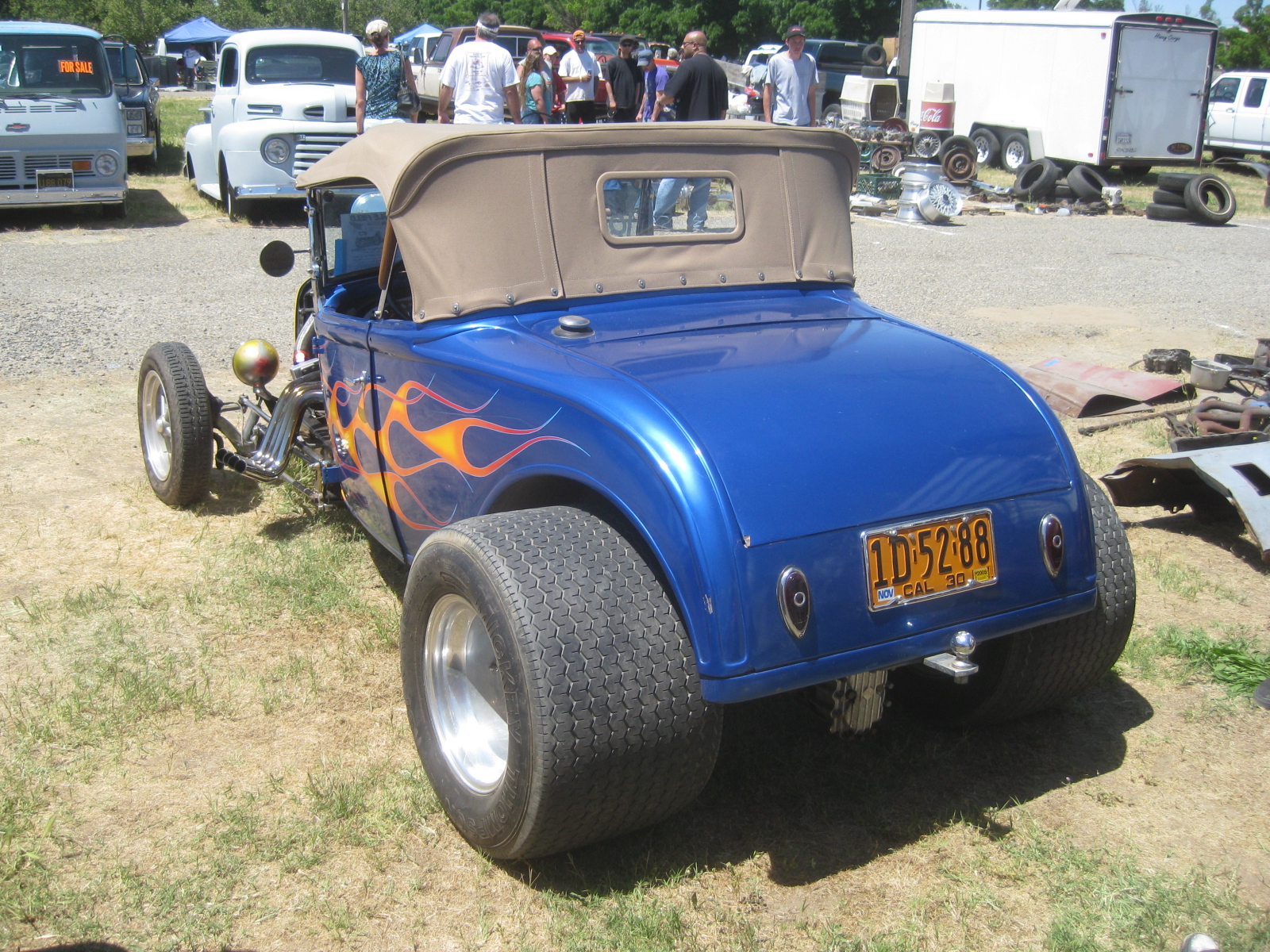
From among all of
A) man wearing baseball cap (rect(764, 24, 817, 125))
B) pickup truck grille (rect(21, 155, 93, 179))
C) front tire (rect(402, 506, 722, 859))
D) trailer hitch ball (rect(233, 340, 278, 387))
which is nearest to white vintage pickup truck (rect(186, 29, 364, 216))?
pickup truck grille (rect(21, 155, 93, 179))

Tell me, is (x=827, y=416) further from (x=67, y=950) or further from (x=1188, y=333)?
(x=1188, y=333)

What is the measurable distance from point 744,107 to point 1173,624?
65.9 ft

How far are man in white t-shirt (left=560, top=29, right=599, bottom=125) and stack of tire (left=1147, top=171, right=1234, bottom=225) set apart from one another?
8.07 metres

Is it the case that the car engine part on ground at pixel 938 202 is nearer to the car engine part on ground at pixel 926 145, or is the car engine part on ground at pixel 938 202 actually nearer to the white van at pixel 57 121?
the car engine part on ground at pixel 926 145

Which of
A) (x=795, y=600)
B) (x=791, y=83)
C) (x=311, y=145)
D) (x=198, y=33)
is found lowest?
(x=795, y=600)

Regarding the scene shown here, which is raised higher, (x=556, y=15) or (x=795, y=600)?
(x=556, y=15)

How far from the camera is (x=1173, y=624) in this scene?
399 centimetres

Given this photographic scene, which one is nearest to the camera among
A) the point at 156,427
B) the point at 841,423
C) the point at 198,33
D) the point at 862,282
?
the point at 841,423

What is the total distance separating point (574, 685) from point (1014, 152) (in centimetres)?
1935

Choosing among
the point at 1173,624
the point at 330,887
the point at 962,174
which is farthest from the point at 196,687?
the point at 962,174

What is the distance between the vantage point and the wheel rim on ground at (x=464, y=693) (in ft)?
9.18

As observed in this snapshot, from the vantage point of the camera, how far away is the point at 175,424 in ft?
15.5

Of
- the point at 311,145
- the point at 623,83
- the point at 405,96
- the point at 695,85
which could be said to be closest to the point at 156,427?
the point at 405,96

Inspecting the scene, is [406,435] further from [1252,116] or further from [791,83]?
[1252,116]
